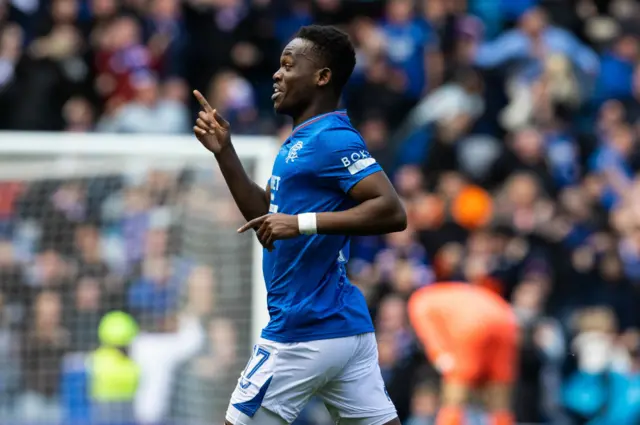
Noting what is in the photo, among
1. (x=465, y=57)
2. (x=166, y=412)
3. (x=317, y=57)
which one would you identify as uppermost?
(x=465, y=57)

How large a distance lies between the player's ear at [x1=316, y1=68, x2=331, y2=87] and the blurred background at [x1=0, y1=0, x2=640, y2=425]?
4.06 m

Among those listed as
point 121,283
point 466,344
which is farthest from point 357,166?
point 121,283

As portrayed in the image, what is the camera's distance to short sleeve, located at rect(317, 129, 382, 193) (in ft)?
17.5

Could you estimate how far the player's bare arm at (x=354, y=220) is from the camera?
5.21 meters

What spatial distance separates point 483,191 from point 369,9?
3311mm

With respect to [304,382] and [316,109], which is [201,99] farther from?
[304,382]

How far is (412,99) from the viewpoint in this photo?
1531 centimetres

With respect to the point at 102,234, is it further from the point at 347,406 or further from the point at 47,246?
the point at 347,406

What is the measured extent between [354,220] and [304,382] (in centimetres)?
75

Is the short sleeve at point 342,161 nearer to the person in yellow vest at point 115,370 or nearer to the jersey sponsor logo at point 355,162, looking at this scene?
the jersey sponsor logo at point 355,162

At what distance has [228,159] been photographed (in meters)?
5.77

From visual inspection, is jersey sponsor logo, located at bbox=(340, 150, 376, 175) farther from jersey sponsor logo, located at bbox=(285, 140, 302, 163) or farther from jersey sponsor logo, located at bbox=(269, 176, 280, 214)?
jersey sponsor logo, located at bbox=(269, 176, 280, 214)

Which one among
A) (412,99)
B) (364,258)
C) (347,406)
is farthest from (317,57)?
(412,99)

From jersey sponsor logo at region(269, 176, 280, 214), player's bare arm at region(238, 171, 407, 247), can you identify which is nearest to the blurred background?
jersey sponsor logo at region(269, 176, 280, 214)
